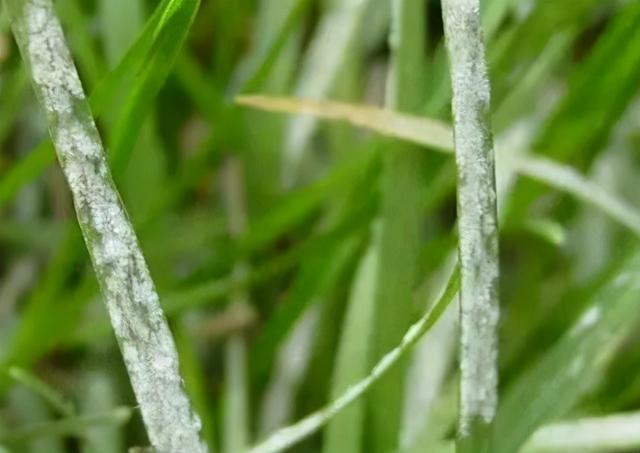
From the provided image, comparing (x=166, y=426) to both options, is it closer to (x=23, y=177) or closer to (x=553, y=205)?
(x=23, y=177)

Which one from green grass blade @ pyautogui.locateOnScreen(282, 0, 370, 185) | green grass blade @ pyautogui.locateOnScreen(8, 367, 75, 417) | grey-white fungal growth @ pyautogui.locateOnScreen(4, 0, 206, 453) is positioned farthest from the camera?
green grass blade @ pyautogui.locateOnScreen(282, 0, 370, 185)

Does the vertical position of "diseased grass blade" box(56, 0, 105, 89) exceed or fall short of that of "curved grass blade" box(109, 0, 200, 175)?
it exceeds it

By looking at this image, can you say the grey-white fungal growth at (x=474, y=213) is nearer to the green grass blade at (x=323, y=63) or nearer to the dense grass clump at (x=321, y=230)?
the dense grass clump at (x=321, y=230)

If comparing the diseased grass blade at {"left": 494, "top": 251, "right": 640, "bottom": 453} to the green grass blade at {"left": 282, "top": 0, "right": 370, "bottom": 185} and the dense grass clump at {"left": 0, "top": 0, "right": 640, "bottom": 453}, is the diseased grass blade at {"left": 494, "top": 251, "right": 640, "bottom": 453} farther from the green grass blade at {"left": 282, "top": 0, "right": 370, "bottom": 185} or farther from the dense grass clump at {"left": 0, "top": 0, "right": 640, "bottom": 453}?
the green grass blade at {"left": 282, "top": 0, "right": 370, "bottom": 185}

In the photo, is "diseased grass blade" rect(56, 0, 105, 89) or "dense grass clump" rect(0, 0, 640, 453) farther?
"diseased grass blade" rect(56, 0, 105, 89)

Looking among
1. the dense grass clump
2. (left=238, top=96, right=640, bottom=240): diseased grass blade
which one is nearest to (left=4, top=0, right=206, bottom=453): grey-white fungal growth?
the dense grass clump

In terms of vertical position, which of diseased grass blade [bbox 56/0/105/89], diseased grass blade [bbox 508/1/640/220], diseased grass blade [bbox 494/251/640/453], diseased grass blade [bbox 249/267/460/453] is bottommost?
diseased grass blade [bbox 249/267/460/453]

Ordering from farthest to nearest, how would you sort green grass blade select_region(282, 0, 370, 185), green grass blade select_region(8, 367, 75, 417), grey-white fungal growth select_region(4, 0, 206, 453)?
1. green grass blade select_region(282, 0, 370, 185)
2. green grass blade select_region(8, 367, 75, 417)
3. grey-white fungal growth select_region(4, 0, 206, 453)
